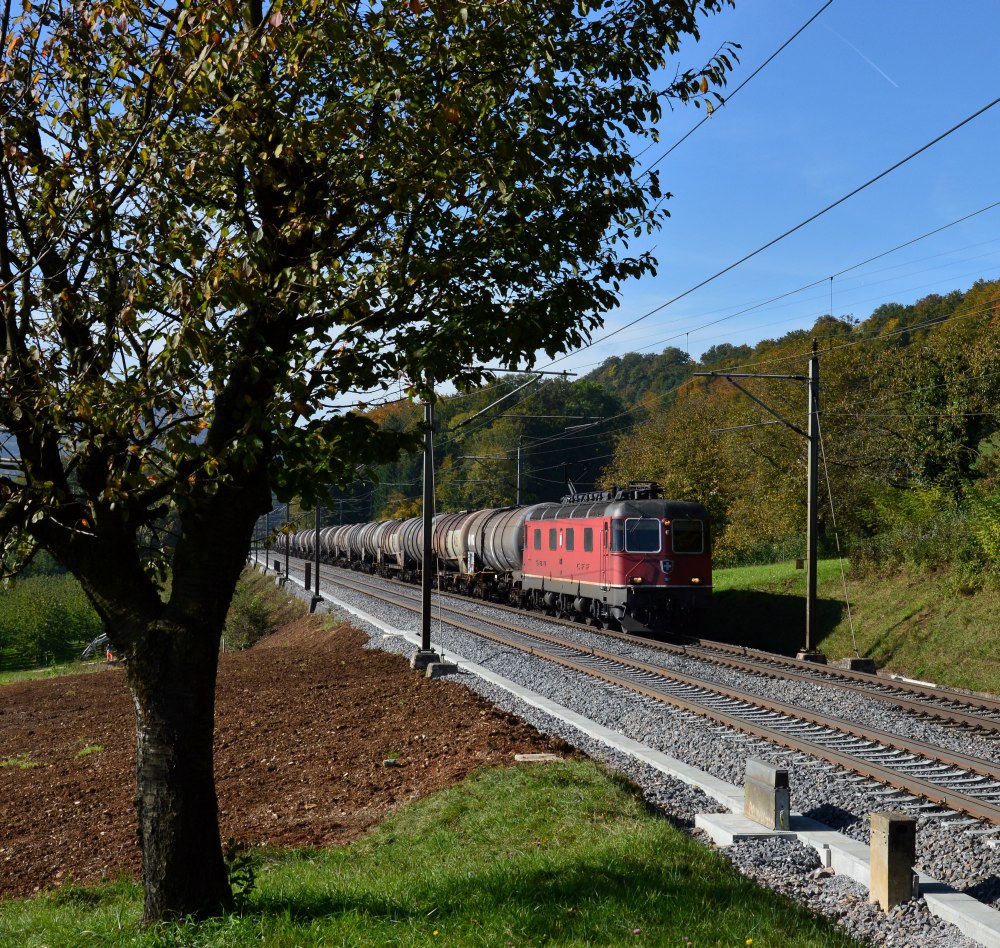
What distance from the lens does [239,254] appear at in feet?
19.6

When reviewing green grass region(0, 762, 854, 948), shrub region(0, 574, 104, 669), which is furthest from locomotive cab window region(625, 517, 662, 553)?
shrub region(0, 574, 104, 669)

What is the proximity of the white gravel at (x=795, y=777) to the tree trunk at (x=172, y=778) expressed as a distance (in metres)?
3.89

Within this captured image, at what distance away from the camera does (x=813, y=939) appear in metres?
5.66

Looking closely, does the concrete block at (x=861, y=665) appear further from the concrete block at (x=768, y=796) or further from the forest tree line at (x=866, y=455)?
the concrete block at (x=768, y=796)

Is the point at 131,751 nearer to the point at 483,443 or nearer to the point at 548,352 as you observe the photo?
the point at 548,352

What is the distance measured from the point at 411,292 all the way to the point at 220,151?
134cm

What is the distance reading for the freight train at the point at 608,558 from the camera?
24.0 m

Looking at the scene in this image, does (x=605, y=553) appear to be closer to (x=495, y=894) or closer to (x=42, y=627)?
(x=495, y=894)

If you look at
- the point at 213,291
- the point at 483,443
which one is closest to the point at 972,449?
the point at 213,291

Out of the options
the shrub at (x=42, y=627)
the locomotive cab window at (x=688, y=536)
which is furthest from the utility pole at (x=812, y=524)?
the shrub at (x=42, y=627)

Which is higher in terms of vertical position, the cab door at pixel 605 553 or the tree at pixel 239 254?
the tree at pixel 239 254

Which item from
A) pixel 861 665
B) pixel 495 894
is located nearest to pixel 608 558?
pixel 861 665

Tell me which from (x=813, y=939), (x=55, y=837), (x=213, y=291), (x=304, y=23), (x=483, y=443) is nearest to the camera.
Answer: (x=213, y=291)

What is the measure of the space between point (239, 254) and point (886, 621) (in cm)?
1970
